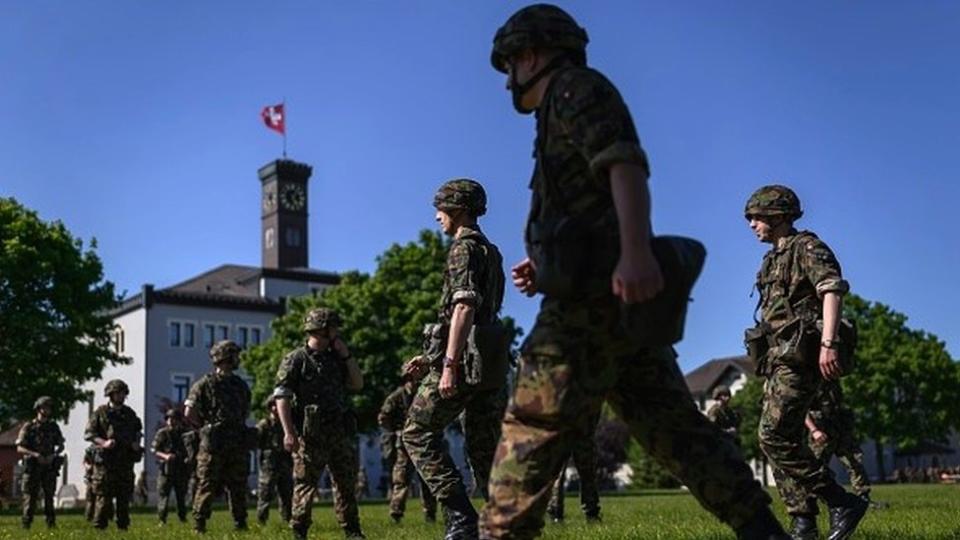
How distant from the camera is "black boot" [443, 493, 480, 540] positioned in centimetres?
855

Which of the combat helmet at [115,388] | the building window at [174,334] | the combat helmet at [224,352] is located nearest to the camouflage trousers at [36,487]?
the combat helmet at [115,388]

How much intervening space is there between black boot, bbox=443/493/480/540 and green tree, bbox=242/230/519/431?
44710 millimetres

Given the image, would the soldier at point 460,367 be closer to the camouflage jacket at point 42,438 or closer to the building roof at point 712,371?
the camouflage jacket at point 42,438

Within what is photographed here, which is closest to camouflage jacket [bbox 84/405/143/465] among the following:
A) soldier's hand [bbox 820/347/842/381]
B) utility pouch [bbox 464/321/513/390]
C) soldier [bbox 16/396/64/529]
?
soldier [bbox 16/396/64/529]

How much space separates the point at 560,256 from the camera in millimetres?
4789

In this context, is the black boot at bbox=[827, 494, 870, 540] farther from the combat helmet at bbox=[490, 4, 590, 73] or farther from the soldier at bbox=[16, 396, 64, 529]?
the soldier at bbox=[16, 396, 64, 529]

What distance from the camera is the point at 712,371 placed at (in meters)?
124

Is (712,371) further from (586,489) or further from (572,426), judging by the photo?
(572,426)

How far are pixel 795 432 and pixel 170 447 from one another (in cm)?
1870

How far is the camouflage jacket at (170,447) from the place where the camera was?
24.7m

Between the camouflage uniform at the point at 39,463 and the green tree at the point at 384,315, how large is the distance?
31731 millimetres

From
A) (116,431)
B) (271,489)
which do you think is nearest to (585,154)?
(116,431)

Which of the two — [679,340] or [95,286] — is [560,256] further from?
[95,286]

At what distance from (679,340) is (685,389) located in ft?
1.71
